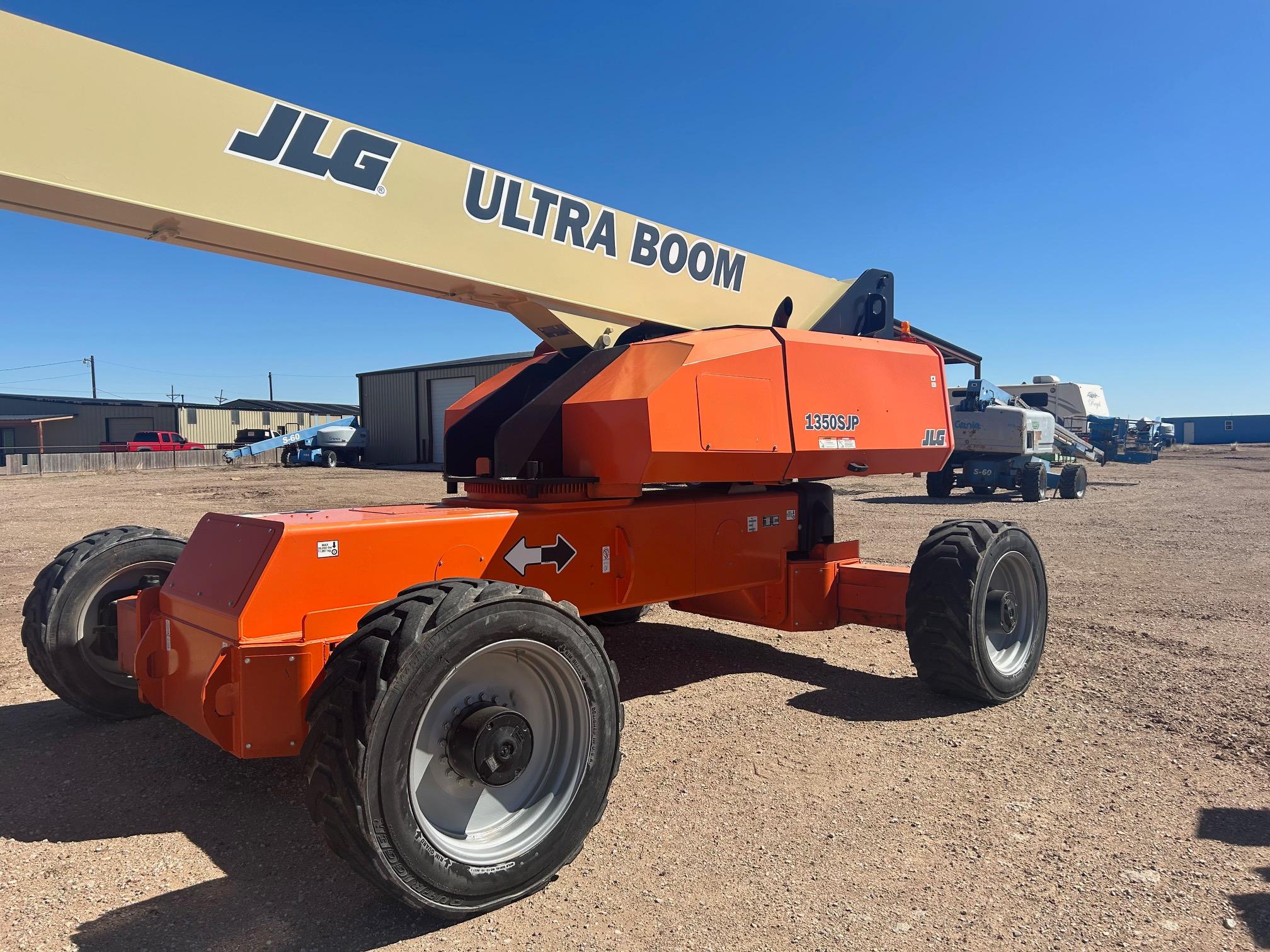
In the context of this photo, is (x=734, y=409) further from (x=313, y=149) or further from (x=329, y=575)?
(x=313, y=149)

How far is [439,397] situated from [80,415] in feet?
101

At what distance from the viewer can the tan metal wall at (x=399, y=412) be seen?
41.5m

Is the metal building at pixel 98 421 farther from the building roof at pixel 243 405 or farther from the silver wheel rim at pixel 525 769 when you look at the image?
the silver wheel rim at pixel 525 769

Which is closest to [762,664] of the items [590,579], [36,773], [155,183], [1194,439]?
[590,579]

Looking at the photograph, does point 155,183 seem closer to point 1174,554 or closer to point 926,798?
point 926,798

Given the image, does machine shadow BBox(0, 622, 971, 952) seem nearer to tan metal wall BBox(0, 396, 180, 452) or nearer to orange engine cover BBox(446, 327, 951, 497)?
orange engine cover BBox(446, 327, 951, 497)

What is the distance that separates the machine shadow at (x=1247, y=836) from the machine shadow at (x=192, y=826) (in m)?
3.08

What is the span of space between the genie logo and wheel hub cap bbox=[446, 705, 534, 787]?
100 inches

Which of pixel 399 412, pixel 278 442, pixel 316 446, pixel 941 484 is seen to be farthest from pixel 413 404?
pixel 941 484

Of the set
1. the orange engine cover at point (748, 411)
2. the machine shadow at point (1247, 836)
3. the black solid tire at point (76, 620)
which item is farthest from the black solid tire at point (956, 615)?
the black solid tire at point (76, 620)

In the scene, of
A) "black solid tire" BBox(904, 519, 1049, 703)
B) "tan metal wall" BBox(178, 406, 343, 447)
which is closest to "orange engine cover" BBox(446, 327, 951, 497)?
"black solid tire" BBox(904, 519, 1049, 703)

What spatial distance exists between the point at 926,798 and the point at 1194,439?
85.1m

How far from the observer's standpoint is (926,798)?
14.1 ft

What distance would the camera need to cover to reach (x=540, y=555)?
4.77 m
